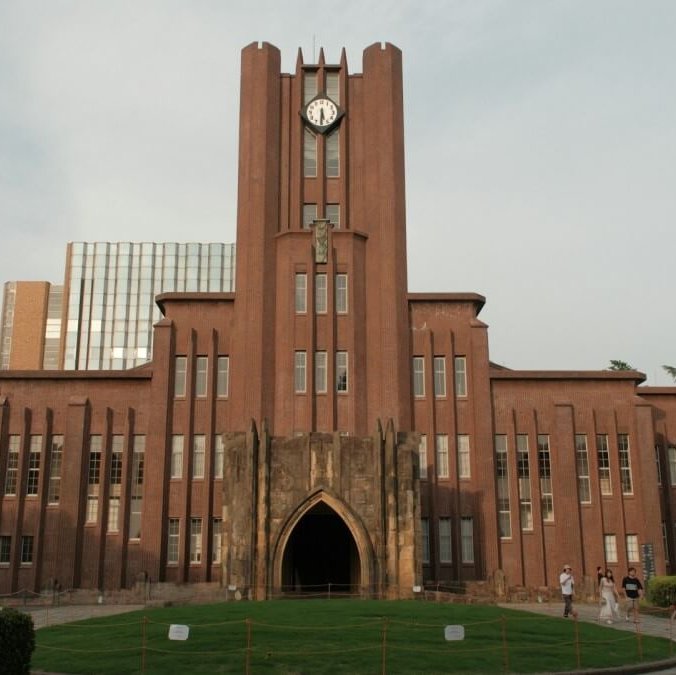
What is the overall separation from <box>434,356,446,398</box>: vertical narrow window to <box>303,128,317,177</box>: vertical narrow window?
10.9 metres

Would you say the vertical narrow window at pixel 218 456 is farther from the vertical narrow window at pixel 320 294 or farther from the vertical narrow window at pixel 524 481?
the vertical narrow window at pixel 524 481

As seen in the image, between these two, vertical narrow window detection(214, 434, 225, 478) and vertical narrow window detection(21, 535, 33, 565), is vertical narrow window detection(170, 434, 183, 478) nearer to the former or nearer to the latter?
vertical narrow window detection(214, 434, 225, 478)

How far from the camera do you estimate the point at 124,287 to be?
10262 centimetres

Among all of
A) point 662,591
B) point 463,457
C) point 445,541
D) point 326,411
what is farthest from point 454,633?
point 463,457

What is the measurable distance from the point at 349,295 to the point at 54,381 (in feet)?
48.2

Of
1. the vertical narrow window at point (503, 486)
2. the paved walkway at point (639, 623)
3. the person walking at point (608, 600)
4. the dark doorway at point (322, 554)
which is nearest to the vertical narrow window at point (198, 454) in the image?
the dark doorway at point (322, 554)

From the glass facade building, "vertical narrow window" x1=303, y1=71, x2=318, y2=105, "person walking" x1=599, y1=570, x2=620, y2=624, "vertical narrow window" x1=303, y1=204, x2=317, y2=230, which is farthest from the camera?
the glass facade building

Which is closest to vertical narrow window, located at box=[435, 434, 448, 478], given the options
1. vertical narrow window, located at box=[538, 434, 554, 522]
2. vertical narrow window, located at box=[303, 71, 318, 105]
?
vertical narrow window, located at box=[538, 434, 554, 522]

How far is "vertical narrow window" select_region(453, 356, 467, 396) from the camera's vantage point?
44281 millimetres

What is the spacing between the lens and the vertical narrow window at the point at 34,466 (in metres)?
42.9

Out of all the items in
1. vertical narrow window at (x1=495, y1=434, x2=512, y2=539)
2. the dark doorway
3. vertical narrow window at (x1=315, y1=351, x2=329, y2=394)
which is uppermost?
vertical narrow window at (x1=315, y1=351, x2=329, y2=394)

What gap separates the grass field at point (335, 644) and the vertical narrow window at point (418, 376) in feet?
56.6

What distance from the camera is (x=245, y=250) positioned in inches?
1721

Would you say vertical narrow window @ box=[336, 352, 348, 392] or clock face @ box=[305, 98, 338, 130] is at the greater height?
clock face @ box=[305, 98, 338, 130]
